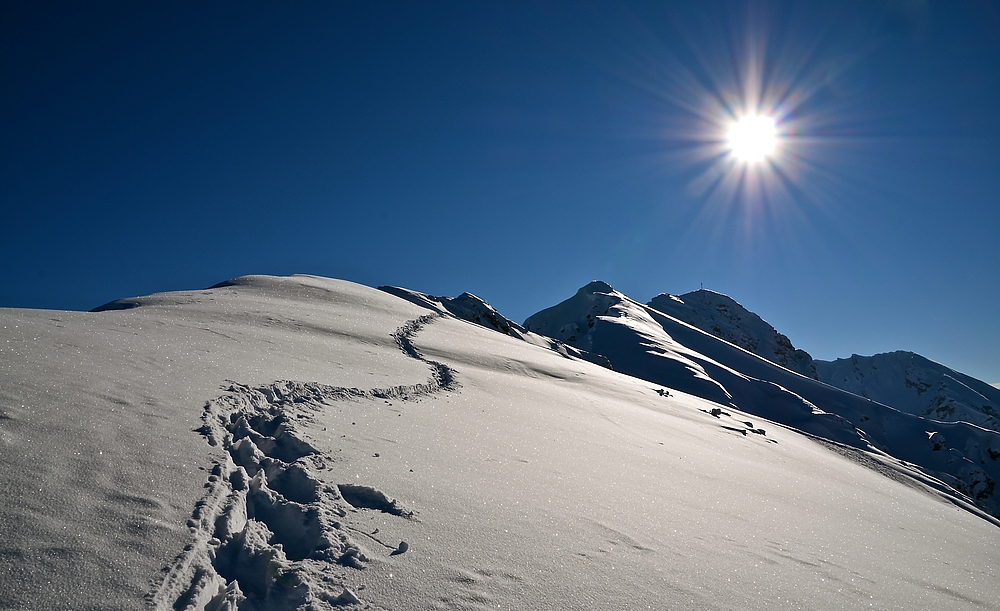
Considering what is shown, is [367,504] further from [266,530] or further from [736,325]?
[736,325]

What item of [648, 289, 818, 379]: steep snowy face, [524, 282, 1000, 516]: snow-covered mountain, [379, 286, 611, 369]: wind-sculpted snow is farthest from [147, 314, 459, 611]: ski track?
[648, 289, 818, 379]: steep snowy face

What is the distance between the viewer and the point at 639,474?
18.0ft

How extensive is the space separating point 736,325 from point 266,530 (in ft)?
372

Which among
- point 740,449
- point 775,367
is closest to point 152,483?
point 740,449

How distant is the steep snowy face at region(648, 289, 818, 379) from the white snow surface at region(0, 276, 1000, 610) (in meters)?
88.8

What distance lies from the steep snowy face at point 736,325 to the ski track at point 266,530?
303 feet

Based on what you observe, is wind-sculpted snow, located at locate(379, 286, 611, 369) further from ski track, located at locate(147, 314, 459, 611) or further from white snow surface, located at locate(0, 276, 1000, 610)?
ski track, located at locate(147, 314, 459, 611)

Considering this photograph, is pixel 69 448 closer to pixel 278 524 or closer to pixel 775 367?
pixel 278 524

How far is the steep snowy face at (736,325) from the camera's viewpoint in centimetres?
9394

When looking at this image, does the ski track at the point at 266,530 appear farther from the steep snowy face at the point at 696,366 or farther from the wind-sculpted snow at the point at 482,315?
the steep snowy face at the point at 696,366

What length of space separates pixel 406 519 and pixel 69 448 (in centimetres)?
199

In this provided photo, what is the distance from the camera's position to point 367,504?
3156mm

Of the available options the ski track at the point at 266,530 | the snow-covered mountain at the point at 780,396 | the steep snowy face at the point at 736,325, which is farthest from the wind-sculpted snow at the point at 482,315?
the steep snowy face at the point at 736,325

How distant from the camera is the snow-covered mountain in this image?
3462 cm
